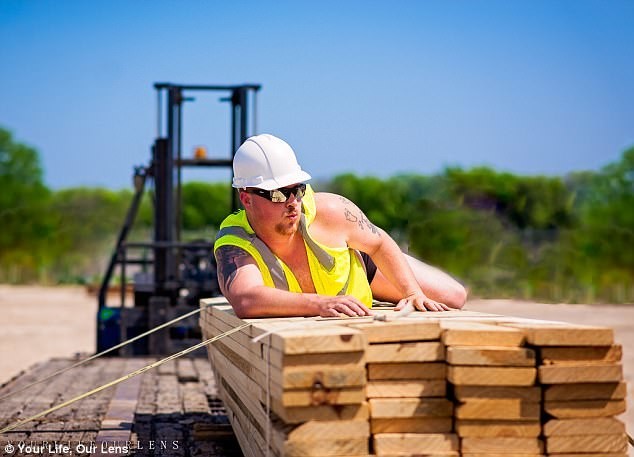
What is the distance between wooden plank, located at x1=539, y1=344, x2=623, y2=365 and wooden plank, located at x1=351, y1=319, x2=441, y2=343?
0.42m

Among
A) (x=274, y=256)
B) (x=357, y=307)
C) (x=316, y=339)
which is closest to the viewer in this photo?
(x=316, y=339)

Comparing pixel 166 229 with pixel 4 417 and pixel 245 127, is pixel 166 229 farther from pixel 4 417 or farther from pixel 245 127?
pixel 4 417

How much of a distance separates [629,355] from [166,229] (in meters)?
7.87

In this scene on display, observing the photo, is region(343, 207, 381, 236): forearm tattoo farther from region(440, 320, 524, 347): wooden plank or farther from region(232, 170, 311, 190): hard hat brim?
region(440, 320, 524, 347): wooden plank

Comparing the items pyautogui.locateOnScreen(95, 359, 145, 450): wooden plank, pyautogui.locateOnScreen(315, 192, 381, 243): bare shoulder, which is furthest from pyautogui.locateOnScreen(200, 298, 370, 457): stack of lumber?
pyautogui.locateOnScreen(95, 359, 145, 450): wooden plank

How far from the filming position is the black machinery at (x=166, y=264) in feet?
36.0

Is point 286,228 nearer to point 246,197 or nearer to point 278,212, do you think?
point 278,212

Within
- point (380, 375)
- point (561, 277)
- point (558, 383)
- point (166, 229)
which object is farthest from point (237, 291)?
point (561, 277)

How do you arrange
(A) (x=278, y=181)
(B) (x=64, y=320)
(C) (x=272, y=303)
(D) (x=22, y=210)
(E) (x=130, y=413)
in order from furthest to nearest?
(D) (x=22, y=210) → (B) (x=64, y=320) → (E) (x=130, y=413) → (A) (x=278, y=181) → (C) (x=272, y=303)

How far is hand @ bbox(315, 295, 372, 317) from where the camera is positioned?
14.0 ft

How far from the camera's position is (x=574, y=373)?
358 centimetres

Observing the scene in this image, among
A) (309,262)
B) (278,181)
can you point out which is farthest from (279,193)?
(309,262)

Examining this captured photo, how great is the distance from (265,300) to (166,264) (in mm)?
7025

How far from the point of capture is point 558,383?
3590 mm
